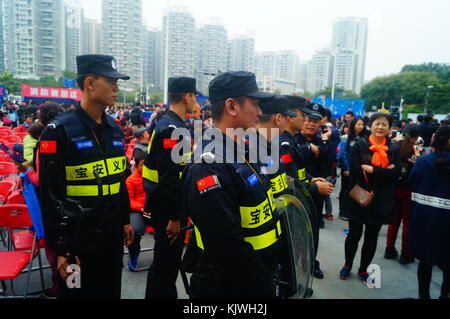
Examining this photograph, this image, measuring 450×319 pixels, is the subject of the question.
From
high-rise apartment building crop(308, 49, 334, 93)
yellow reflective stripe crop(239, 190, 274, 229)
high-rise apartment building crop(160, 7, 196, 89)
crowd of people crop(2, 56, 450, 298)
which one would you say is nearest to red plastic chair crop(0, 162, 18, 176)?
crowd of people crop(2, 56, 450, 298)

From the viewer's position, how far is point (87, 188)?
2.10 m

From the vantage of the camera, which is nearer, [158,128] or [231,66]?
[158,128]

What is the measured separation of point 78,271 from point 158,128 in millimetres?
1250

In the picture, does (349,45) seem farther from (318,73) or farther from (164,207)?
(164,207)

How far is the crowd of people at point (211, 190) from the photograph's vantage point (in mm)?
1447

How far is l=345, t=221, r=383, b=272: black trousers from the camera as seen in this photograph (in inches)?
139

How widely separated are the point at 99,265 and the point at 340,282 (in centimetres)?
272

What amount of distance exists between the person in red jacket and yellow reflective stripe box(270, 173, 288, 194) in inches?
75.2

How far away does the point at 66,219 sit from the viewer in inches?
77.6

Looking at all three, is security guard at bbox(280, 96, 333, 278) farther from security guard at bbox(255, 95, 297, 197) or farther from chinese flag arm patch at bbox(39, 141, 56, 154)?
chinese flag arm patch at bbox(39, 141, 56, 154)

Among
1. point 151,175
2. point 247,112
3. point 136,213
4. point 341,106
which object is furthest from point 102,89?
point 341,106

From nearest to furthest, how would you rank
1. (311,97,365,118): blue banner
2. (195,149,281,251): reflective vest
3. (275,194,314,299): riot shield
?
(195,149,281,251): reflective vest < (275,194,314,299): riot shield < (311,97,365,118): blue banner
